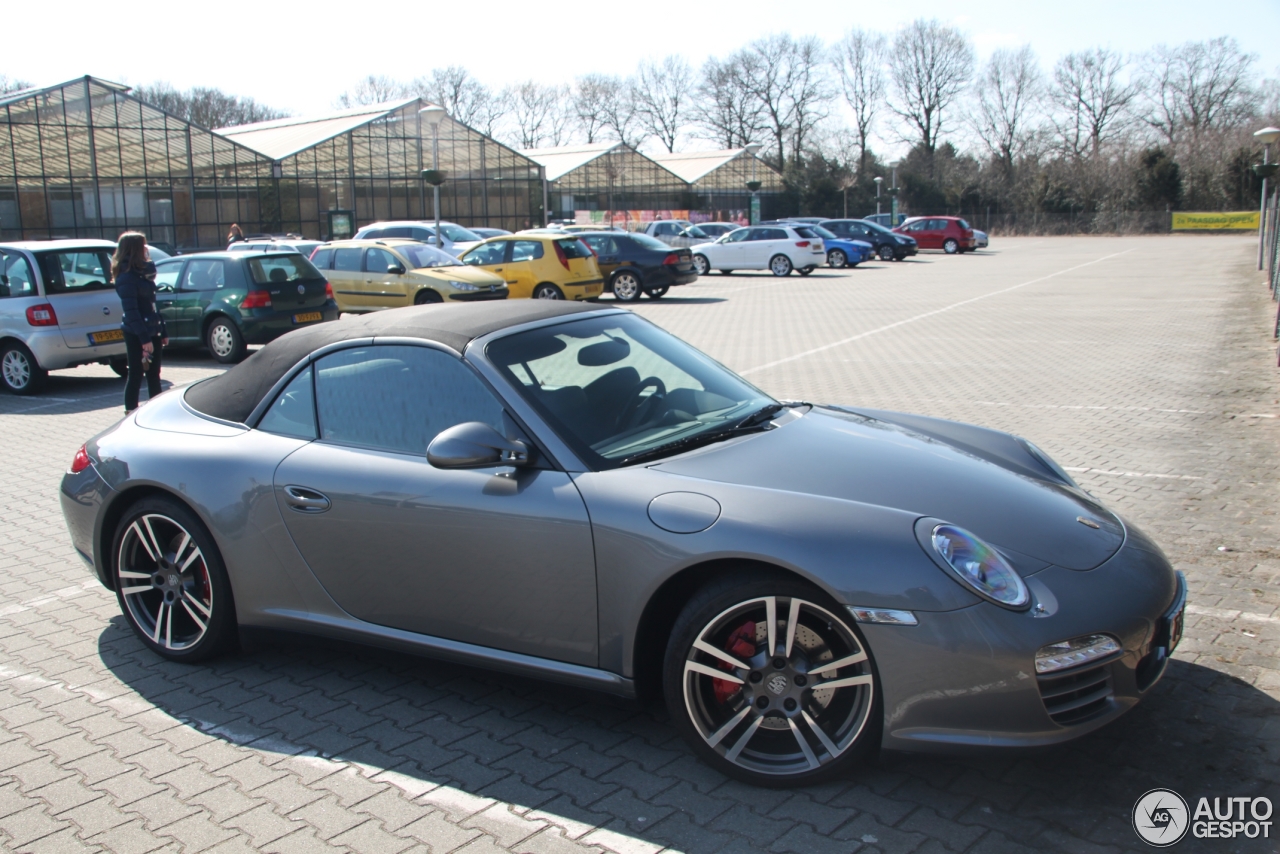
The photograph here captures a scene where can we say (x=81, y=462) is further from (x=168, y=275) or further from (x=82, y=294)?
(x=168, y=275)

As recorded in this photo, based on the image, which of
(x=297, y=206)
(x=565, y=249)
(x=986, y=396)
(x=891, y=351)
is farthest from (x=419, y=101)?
(x=986, y=396)

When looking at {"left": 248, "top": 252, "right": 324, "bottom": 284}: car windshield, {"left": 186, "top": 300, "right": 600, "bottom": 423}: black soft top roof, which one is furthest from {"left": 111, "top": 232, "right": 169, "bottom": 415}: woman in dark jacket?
{"left": 186, "top": 300, "right": 600, "bottom": 423}: black soft top roof

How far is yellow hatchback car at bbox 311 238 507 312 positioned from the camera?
18.7 m

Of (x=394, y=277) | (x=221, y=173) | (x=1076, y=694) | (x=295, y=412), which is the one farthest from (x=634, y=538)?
(x=221, y=173)

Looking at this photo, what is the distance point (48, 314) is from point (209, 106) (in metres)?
82.0

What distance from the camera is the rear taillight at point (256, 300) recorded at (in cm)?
1470

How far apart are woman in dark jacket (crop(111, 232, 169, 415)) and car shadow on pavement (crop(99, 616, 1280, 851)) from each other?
701 cm

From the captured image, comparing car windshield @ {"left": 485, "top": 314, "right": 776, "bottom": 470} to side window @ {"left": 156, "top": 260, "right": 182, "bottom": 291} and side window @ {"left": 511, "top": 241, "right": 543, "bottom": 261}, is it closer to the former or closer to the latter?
side window @ {"left": 156, "top": 260, "right": 182, "bottom": 291}

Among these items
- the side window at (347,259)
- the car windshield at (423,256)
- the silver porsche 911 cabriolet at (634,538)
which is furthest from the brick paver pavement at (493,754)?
the car windshield at (423,256)

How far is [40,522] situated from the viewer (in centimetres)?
663

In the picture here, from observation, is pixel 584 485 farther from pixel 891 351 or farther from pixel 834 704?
pixel 891 351

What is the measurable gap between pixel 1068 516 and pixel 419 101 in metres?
41.9

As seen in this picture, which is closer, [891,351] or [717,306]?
[891,351]

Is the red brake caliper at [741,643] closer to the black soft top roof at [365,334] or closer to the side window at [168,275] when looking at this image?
the black soft top roof at [365,334]
